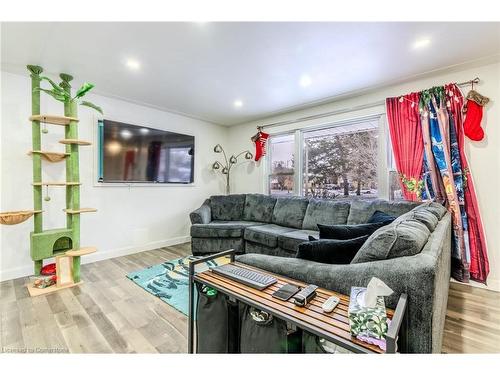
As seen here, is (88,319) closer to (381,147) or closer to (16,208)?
(16,208)

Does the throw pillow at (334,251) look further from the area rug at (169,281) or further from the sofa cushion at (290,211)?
the sofa cushion at (290,211)

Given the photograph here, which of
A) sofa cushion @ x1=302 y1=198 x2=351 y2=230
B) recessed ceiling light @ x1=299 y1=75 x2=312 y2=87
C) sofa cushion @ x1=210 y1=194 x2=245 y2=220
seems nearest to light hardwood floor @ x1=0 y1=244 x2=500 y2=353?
sofa cushion @ x1=302 y1=198 x2=351 y2=230

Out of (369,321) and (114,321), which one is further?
(114,321)

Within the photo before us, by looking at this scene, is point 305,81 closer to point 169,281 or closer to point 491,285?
point 169,281

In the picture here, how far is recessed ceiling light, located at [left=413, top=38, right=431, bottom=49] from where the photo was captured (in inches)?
82.5

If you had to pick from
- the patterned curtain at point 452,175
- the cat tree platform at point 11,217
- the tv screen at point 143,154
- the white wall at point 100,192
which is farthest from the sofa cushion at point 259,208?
the cat tree platform at point 11,217

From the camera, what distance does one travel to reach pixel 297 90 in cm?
322

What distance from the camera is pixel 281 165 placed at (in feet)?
14.5

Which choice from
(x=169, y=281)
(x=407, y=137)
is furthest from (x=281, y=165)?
(x=169, y=281)

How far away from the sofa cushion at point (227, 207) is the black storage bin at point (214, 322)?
285cm

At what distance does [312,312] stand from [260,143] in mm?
3865
